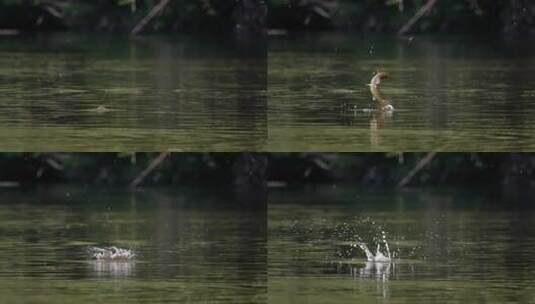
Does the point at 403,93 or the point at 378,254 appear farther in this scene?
the point at 403,93

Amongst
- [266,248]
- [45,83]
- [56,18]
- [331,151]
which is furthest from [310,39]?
[266,248]

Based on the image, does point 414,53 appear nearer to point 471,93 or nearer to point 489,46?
point 489,46

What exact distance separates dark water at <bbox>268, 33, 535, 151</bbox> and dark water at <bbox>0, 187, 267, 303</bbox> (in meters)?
0.63

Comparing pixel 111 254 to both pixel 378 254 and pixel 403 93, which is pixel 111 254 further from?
pixel 403 93

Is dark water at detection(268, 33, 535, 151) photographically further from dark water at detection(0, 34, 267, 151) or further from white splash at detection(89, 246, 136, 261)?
white splash at detection(89, 246, 136, 261)

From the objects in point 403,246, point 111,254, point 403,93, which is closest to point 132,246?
point 111,254

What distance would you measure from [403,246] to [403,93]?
247cm

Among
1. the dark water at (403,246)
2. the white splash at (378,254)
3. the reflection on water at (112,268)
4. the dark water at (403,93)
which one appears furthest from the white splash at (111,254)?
the dark water at (403,93)

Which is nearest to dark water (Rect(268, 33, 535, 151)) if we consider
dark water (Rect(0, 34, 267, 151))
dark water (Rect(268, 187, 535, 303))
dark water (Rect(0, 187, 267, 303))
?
dark water (Rect(0, 34, 267, 151))

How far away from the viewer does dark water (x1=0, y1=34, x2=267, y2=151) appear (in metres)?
10.3

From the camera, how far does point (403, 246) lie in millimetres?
9344

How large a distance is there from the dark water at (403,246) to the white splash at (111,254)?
62 centimetres

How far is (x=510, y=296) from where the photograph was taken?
8.32m

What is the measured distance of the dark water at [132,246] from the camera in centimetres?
842
